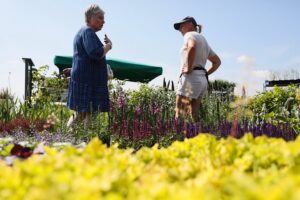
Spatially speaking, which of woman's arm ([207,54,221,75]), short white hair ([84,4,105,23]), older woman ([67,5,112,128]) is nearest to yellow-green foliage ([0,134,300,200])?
older woman ([67,5,112,128])

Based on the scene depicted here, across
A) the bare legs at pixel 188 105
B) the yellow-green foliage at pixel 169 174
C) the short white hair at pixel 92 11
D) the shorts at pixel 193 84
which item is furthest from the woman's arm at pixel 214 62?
the yellow-green foliage at pixel 169 174

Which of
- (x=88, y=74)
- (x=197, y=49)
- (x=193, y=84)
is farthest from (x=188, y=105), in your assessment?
(x=88, y=74)

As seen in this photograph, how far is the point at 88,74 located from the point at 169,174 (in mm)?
4271

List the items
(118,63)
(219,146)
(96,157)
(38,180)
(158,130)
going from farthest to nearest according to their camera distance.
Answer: (118,63) → (158,130) → (219,146) → (96,157) → (38,180)

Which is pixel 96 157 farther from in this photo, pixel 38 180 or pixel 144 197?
pixel 144 197

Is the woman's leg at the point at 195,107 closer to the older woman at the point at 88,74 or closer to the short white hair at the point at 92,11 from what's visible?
the older woman at the point at 88,74

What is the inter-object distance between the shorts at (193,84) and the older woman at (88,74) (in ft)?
3.10

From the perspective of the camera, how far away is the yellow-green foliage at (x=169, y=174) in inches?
38.3

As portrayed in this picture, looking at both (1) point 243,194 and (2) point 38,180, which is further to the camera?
(2) point 38,180

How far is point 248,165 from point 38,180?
0.73 metres

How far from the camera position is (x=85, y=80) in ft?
18.3

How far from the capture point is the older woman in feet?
18.1

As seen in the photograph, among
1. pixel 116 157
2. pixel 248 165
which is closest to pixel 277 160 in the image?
pixel 248 165

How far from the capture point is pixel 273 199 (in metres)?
0.86
